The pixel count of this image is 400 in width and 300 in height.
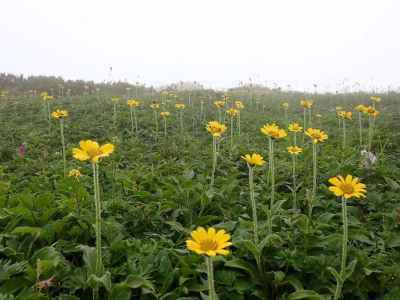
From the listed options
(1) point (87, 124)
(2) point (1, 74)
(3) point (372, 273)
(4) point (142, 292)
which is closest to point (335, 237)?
(3) point (372, 273)

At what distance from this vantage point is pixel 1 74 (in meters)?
15.3

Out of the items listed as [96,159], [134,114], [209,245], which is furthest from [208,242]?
[134,114]

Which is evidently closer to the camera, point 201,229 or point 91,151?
point 201,229

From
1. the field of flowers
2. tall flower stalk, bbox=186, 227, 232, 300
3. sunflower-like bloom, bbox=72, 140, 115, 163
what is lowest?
the field of flowers

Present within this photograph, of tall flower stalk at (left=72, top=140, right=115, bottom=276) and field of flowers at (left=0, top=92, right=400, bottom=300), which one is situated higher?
tall flower stalk at (left=72, top=140, right=115, bottom=276)

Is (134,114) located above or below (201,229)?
above

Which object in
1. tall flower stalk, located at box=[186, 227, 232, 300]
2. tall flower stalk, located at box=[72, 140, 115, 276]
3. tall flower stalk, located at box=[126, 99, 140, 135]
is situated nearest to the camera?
tall flower stalk, located at box=[186, 227, 232, 300]

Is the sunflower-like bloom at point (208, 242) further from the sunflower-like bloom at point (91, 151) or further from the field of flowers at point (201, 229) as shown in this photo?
the sunflower-like bloom at point (91, 151)

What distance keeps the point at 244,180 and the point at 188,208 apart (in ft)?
4.12

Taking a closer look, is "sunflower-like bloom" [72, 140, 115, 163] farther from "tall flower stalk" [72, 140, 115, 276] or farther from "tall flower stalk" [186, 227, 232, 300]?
"tall flower stalk" [186, 227, 232, 300]

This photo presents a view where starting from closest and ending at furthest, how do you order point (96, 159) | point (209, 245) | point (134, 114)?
point (209, 245) < point (96, 159) < point (134, 114)

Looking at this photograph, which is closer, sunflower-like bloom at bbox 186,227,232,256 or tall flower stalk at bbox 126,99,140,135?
sunflower-like bloom at bbox 186,227,232,256

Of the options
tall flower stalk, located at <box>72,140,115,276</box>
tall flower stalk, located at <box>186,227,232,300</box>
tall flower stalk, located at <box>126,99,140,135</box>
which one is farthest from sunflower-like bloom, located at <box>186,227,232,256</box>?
tall flower stalk, located at <box>126,99,140,135</box>

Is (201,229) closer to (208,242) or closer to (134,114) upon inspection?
(208,242)
